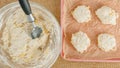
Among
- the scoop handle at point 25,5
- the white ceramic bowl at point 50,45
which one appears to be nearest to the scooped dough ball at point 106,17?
the white ceramic bowl at point 50,45

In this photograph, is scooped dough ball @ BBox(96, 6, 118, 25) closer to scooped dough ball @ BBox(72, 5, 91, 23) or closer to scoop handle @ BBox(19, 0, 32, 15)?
scooped dough ball @ BBox(72, 5, 91, 23)

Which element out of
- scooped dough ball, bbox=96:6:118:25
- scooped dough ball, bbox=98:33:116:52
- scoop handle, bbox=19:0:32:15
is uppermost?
scoop handle, bbox=19:0:32:15

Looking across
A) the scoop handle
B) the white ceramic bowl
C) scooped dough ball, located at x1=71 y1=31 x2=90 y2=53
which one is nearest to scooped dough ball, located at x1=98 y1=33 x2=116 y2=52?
scooped dough ball, located at x1=71 y1=31 x2=90 y2=53

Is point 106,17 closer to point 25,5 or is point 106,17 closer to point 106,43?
point 106,43

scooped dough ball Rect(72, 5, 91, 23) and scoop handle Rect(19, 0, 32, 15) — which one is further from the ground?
scoop handle Rect(19, 0, 32, 15)

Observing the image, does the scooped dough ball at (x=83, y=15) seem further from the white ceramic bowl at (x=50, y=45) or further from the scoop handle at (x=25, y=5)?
the scoop handle at (x=25, y=5)

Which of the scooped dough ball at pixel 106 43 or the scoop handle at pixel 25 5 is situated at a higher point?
the scoop handle at pixel 25 5

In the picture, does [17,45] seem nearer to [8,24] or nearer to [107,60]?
[8,24]
